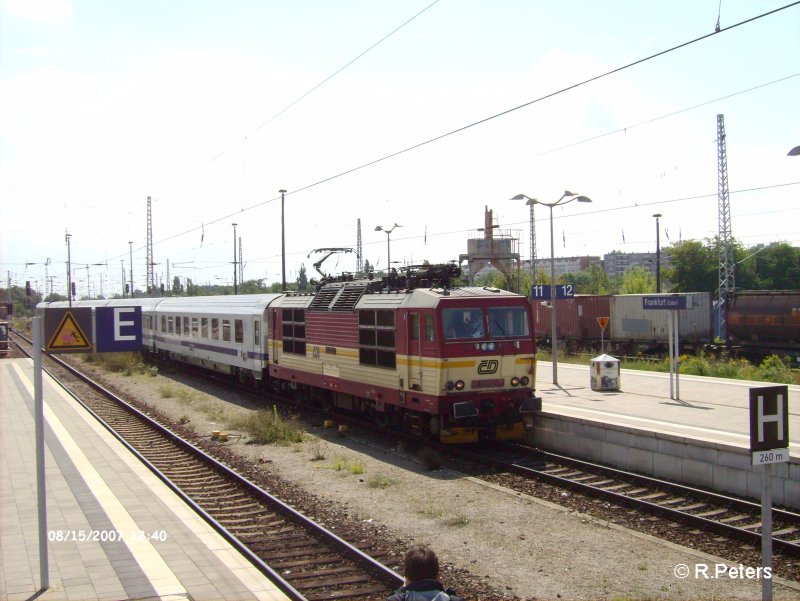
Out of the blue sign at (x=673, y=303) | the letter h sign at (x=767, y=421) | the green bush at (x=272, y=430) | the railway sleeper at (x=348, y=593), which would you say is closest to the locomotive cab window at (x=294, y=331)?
the green bush at (x=272, y=430)

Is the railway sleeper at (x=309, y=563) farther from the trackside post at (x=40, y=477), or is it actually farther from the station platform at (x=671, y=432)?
the station platform at (x=671, y=432)

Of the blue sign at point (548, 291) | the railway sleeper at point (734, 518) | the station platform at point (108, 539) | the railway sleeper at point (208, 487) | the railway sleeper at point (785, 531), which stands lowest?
the railway sleeper at point (208, 487)

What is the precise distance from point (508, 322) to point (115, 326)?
8.27m

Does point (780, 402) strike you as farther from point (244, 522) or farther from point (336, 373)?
point (336, 373)

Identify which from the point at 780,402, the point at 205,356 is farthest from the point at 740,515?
the point at 205,356

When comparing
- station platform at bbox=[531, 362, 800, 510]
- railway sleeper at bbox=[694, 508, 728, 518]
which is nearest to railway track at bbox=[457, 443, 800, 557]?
railway sleeper at bbox=[694, 508, 728, 518]

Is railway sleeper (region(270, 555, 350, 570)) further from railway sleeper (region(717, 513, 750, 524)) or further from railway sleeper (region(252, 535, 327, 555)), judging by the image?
railway sleeper (region(717, 513, 750, 524))

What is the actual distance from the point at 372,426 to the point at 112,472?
5.83 m

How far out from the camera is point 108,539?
8820 millimetres

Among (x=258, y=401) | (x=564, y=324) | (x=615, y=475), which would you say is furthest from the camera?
(x=564, y=324)

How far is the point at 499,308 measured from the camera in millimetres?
14336

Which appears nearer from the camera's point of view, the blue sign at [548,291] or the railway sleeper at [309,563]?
the railway sleeper at [309,563]

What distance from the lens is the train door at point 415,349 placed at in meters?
13.9

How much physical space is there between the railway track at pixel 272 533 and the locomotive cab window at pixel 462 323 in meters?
4.38
